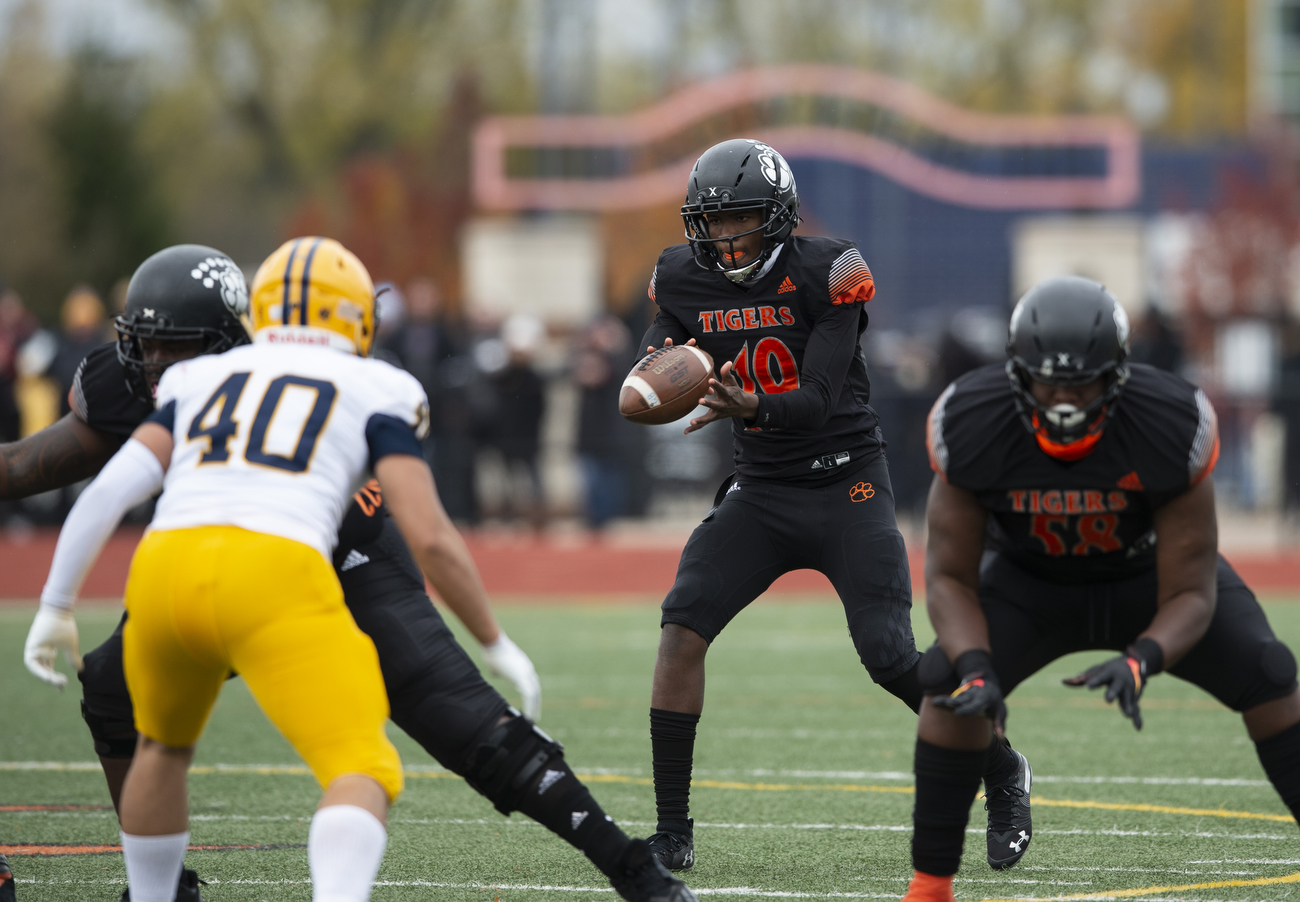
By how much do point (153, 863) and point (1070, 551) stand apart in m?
2.24

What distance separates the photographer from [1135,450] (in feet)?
12.5

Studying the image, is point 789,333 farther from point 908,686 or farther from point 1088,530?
point 1088,530

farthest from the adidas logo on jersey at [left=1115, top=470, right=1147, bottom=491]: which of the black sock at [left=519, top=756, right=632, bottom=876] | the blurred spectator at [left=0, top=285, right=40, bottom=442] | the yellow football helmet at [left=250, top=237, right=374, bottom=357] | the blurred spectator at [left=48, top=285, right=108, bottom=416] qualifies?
the blurred spectator at [left=0, top=285, right=40, bottom=442]

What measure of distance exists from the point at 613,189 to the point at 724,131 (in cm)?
183

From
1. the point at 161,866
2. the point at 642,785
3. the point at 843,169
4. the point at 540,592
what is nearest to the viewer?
the point at 161,866

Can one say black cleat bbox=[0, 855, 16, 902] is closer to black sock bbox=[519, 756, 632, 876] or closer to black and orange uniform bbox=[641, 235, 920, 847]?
black sock bbox=[519, 756, 632, 876]

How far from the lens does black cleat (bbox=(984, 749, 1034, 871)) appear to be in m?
4.86

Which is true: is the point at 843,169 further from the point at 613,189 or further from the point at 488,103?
the point at 488,103

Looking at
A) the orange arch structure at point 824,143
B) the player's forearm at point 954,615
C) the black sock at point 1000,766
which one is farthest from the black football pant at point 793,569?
the orange arch structure at point 824,143

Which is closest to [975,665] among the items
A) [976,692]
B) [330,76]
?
[976,692]

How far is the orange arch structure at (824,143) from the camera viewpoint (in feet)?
77.5

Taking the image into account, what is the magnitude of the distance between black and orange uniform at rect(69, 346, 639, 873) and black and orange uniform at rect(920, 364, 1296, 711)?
926 millimetres

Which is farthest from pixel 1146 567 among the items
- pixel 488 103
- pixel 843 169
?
pixel 488 103

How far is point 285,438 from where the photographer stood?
357cm
